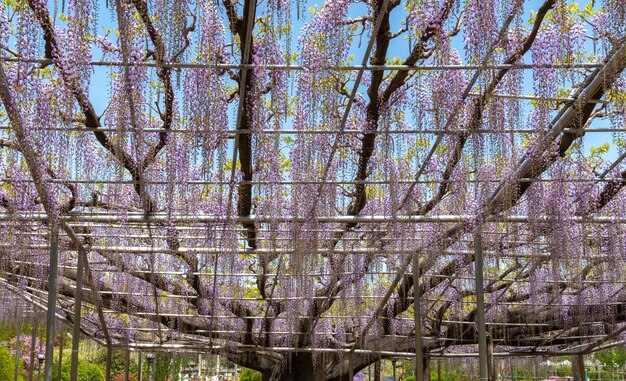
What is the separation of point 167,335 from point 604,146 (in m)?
8.26

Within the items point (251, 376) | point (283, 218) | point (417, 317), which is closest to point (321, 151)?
point (283, 218)

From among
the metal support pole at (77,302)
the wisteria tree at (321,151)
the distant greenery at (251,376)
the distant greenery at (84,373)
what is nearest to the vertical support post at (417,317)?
the wisteria tree at (321,151)

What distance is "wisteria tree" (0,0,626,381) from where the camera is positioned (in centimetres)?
451

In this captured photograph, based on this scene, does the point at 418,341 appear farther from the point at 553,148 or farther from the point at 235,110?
the point at 235,110

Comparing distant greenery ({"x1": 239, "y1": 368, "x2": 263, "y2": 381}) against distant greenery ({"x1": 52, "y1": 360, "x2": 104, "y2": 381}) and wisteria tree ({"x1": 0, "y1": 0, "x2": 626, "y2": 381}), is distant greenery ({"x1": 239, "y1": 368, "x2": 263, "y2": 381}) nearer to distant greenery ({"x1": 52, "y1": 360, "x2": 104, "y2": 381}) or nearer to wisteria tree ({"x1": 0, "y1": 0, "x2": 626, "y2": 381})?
distant greenery ({"x1": 52, "y1": 360, "x2": 104, "y2": 381})

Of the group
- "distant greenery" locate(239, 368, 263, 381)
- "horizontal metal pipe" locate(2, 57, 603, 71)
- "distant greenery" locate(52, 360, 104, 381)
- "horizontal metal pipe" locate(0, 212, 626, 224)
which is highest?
"horizontal metal pipe" locate(2, 57, 603, 71)

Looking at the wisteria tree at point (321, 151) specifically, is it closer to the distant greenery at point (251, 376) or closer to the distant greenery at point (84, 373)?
the distant greenery at point (84, 373)

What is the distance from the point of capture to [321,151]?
19.8ft

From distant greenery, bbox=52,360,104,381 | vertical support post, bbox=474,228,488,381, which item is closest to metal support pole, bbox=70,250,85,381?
vertical support post, bbox=474,228,488,381

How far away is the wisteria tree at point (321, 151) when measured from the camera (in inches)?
178

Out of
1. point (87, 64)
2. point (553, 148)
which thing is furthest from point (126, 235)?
point (553, 148)

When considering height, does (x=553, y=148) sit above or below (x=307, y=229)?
above

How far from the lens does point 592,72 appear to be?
195 inches

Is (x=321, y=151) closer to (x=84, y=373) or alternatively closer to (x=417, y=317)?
(x=417, y=317)
